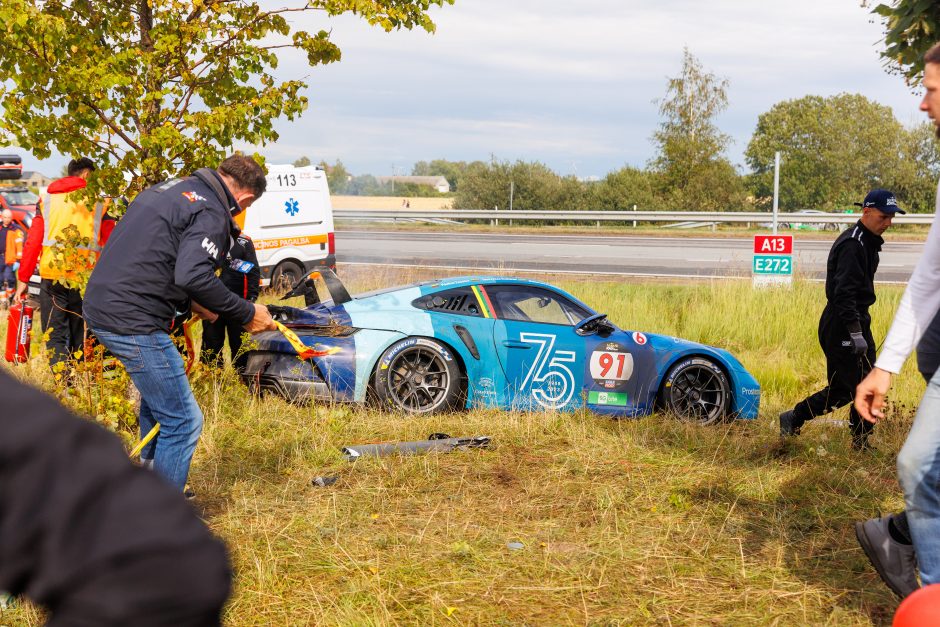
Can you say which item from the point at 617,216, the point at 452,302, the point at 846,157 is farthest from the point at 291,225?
the point at 846,157

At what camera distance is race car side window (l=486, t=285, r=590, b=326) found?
320 inches

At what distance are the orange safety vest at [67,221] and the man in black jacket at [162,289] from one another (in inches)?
90.0

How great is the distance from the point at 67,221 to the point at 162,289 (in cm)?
329

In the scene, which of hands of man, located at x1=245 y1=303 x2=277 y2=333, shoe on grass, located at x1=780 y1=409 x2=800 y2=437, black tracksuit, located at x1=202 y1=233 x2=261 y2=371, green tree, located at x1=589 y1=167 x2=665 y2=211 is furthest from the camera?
green tree, located at x1=589 y1=167 x2=665 y2=211

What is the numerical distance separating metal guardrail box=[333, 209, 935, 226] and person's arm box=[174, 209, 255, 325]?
25.5m

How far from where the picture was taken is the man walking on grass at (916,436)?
299cm

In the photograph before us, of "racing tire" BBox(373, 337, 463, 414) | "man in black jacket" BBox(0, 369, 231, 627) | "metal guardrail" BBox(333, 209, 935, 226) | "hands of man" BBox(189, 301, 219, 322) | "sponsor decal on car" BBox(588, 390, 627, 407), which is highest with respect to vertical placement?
"metal guardrail" BBox(333, 209, 935, 226)

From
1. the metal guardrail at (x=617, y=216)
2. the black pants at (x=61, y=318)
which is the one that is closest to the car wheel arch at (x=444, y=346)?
the black pants at (x=61, y=318)

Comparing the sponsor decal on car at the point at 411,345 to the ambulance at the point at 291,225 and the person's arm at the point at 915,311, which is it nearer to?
the person's arm at the point at 915,311

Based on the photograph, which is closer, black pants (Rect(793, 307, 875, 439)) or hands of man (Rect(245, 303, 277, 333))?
hands of man (Rect(245, 303, 277, 333))

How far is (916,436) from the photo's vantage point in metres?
3.01

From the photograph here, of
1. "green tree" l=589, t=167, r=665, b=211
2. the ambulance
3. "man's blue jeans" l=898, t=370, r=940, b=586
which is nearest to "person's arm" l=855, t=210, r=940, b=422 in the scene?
"man's blue jeans" l=898, t=370, r=940, b=586

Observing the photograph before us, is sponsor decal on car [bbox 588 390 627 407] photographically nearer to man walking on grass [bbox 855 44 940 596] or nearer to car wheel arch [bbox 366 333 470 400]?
car wheel arch [bbox 366 333 470 400]

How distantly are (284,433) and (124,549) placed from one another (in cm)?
583
